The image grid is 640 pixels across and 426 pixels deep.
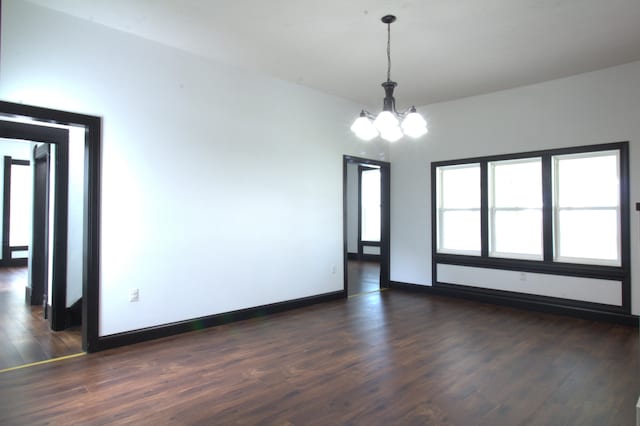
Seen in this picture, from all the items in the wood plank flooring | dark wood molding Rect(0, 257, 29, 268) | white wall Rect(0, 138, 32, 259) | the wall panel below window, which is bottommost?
the wood plank flooring

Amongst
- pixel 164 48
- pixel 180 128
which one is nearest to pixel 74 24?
pixel 164 48

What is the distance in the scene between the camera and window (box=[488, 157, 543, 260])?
5.26 meters

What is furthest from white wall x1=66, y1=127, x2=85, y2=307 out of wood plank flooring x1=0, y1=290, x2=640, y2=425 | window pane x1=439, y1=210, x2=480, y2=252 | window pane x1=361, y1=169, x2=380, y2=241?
window pane x1=361, y1=169, x2=380, y2=241

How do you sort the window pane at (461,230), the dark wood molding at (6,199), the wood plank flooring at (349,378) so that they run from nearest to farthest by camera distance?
the wood plank flooring at (349,378) → the window pane at (461,230) → the dark wood molding at (6,199)

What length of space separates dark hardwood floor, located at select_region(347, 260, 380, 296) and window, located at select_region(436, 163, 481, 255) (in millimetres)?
1416

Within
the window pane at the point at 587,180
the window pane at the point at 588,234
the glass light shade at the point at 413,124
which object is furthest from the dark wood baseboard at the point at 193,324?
the window pane at the point at 587,180

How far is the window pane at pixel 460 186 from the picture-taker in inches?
231

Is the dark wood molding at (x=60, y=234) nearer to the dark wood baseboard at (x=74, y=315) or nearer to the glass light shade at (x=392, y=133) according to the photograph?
the dark wood baseboard at (x=74, y=315)

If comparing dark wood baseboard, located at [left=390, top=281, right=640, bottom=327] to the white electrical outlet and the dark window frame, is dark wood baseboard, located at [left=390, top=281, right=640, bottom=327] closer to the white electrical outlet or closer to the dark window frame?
the dark window frame

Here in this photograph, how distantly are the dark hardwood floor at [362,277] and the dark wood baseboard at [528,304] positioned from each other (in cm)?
50

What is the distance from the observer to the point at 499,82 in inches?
202

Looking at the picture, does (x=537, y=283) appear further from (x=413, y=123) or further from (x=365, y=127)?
(x=365, y=127)

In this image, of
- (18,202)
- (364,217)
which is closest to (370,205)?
(364,217)

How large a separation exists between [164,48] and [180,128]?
82 cm
